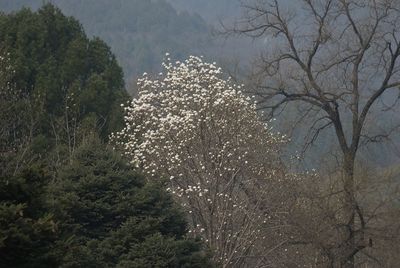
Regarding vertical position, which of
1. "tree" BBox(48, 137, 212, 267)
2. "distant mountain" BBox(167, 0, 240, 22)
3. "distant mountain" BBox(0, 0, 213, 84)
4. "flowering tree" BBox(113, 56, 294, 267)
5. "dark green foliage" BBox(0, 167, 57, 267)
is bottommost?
"dark green foliage" BBox(0, 167, 57, 267)

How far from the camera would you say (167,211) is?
1220 centimetres

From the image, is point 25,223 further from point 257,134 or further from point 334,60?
point 334,60

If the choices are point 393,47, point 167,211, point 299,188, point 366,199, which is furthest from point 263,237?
point 393,47

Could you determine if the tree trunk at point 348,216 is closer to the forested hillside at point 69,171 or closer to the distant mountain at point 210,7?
the forested hillside at point 69,171

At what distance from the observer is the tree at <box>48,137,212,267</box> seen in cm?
1090

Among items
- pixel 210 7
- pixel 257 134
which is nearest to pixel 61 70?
pixel 257 134

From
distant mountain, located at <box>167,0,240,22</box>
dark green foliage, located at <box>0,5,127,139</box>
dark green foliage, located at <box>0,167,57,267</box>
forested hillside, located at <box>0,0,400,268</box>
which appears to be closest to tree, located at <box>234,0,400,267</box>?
forested hillside, located at <box>0,0,400,268</box>

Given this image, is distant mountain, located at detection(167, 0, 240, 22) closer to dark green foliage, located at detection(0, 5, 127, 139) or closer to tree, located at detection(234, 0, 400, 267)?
dark green foliage, located at detection(0, 5, 127, 139)

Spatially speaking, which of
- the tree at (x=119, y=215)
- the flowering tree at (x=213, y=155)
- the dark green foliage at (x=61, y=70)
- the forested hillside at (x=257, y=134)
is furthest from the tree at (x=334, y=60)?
the tree at (x=119, y=215)

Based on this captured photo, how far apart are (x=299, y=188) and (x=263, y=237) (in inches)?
48.9

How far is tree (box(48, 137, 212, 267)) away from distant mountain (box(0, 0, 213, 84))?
9451 cm

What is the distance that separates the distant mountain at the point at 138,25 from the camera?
115 meters

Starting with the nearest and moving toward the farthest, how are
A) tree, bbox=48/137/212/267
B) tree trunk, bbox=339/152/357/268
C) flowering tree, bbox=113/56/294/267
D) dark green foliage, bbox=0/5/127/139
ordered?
tree, bbox=48/137/212/267 < flowering tree, bbox=113/56/294/267 < tree trunk, bbox=339/152/357/268 < dark green foliage, bbox=0/5/127/139

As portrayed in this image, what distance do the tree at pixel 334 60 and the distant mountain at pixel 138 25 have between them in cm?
9007
